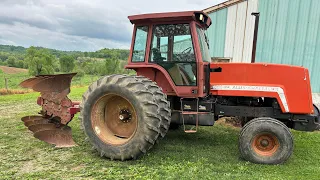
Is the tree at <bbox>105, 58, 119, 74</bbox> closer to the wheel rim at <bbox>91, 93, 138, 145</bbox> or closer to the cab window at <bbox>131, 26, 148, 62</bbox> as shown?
the cab window at <bbox>131, 26, 148, 62</bbox>

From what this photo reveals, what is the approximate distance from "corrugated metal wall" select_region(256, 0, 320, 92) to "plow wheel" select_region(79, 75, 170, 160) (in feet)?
17.4

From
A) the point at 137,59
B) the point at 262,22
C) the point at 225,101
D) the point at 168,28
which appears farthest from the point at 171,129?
the point at 262,22

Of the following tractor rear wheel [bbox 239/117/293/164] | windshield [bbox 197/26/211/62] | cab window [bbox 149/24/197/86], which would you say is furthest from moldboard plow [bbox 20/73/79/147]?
tractor rear wheel [bbox 239/117/293/164]

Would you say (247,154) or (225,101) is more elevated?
(225,101)

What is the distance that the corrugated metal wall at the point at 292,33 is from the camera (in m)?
7.63

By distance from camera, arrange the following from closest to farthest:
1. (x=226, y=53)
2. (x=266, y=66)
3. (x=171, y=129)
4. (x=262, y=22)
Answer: (x=266, y=66) < (x=171, y=129) < (x=262, y=22) < (x=226, y=53)

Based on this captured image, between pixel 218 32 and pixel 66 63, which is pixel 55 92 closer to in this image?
pixel 218 32

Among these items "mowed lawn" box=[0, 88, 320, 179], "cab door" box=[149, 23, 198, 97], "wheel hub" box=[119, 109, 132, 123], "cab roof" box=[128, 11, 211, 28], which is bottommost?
"mowed lawn" box=[0, 88, 320, 179]

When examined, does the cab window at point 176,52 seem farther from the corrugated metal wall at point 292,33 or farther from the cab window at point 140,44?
the corrugated metal wall at point 292,33

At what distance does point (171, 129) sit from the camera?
612 cm

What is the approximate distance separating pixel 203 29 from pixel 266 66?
129 cm

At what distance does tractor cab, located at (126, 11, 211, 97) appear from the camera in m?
4.37

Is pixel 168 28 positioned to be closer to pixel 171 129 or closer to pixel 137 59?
pixel 137 59

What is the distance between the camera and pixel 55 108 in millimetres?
5156
